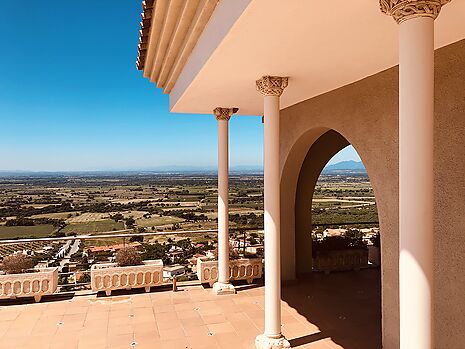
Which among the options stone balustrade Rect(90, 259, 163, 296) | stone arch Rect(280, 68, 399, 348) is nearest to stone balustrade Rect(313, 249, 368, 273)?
stone balustrade Rect(90, 259, 163, 296)

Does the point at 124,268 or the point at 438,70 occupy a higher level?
the point at 438,70

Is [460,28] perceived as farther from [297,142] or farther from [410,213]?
[297,142]

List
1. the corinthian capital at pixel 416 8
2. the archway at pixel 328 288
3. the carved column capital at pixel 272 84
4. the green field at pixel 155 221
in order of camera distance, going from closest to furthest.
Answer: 1. the corinthian capital at pixel 416 8
2. the carved column capital at pixel 272 84
3. the archway at pixel 328 288
4. the green field at pixel 155 221

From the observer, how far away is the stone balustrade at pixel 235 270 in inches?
338

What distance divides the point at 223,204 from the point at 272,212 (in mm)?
3186

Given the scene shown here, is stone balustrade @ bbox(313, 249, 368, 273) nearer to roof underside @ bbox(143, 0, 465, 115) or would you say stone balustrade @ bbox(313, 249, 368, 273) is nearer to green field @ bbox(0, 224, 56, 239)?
roof underside @ bbox(143, 0, 465, 115)

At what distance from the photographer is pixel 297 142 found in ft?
25.8

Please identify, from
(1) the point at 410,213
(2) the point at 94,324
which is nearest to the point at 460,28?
(1) the point at 410,213

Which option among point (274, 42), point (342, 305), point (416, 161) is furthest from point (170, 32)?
point (342, 305)

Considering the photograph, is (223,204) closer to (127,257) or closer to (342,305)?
(127,257)

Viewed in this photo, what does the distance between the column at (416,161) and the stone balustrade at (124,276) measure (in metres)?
6.39

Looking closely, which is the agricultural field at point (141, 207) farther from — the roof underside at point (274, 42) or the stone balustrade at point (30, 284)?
the roof underside at point (274, 42)

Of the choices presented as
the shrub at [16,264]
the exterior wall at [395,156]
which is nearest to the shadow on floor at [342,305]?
the exterior wall at [395,156]

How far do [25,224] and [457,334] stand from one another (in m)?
23.4
